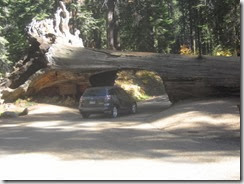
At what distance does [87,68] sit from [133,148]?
1408cm

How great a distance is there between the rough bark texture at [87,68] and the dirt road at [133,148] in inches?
99.8

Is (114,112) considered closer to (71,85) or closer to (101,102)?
(101,102)

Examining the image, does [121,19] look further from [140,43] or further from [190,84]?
[190,84]

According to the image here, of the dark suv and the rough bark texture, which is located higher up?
the rough bark texture

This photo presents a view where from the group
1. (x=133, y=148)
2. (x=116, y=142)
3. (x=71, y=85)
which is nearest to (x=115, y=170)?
(x=133, y=148)

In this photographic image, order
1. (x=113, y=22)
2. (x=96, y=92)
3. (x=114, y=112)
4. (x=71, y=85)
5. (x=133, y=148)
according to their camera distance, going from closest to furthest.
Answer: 1. (x=133, y=148)
2. (x=96, y=92)
3. (x=114, y=112)
4. (x=71, y=85)
5. (x=113, y=22)

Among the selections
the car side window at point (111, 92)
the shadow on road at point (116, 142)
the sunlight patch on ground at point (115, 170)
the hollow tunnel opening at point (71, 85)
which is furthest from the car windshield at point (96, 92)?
the sunlight patch on ground at point (115, 170)

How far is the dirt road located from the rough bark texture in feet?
8.31

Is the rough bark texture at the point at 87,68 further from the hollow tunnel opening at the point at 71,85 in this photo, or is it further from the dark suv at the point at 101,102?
the dark suv at the point at 101,102

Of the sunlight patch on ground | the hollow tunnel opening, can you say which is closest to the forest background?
the hollow tunnel opening

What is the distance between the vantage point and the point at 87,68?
24969 mm

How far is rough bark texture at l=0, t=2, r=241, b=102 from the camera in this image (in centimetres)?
2194

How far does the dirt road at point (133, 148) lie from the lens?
823 centimetres

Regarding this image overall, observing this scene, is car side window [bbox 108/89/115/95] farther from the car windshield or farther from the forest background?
the forest background
